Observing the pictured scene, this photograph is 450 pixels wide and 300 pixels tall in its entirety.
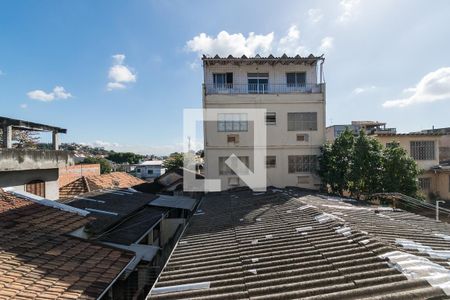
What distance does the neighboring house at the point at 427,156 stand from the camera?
2064 centimetres

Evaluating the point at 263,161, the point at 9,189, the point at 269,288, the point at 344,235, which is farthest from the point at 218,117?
the point at 269,288

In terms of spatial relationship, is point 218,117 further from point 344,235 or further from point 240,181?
point 344,235

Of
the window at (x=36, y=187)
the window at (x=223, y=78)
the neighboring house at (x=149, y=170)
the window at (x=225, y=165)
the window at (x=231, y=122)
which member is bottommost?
the neighboring house at (x=149, y=170)

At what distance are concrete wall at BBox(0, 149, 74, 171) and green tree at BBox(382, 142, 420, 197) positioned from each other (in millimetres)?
15675

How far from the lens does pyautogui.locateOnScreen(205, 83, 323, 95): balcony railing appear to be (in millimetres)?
17422

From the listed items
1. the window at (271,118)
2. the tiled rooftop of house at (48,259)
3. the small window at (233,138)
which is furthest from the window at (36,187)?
the window at (271,118)

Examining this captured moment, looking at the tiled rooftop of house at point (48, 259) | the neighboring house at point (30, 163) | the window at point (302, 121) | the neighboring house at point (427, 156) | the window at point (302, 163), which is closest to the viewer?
the tiled rooftop of house at point (48, 259)

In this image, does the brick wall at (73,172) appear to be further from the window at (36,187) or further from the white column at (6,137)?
the white column at (6,137)

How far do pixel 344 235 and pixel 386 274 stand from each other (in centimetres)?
166

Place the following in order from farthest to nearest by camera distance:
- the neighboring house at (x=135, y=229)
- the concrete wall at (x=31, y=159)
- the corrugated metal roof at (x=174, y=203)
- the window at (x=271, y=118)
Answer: the window at (x=271, y=118) < the corrugated metal roof at (x=174, y=203) < the concrete wall at (x=31, y=159) < the neighboring house at (x=135, y=229)

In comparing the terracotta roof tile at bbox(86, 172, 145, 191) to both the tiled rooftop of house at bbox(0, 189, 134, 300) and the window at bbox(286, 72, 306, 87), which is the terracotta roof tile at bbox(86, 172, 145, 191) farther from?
the window at bbox(286, 72, 306, 87)

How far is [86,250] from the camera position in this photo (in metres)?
6.53

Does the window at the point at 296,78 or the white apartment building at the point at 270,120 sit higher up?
the window at the point at 296,78

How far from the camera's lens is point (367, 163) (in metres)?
14.7
